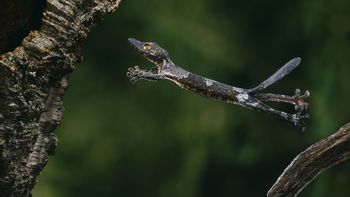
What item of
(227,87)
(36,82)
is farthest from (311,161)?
(36,82)

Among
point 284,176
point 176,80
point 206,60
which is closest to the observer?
point 284,176

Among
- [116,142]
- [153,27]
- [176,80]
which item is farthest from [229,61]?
[176,80]

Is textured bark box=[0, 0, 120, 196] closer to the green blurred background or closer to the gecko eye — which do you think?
the gecko eye

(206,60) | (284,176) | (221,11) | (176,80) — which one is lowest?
(284,176)

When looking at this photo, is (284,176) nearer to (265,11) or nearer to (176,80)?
(176,80)

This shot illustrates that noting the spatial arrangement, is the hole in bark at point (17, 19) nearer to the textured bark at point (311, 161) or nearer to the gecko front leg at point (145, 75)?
the gecko front leg at point (145, 75)

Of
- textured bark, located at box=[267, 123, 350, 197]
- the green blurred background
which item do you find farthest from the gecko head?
the green blurred background

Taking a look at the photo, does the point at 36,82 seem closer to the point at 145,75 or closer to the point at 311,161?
the point at 145,75
